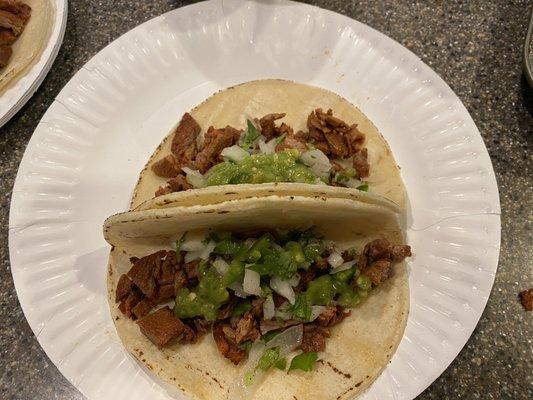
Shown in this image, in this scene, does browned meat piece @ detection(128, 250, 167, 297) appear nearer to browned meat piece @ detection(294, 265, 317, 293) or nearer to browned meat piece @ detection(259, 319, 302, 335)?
browned meat piece @ detection(259, 319, 302, 335)

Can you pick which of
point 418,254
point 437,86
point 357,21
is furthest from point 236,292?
point 357,21

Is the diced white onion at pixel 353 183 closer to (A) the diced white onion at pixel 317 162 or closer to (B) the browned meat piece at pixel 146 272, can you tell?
(A) the diced white onion at pixel 317 162

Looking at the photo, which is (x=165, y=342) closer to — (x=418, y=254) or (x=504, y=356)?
(x=418, y=254)

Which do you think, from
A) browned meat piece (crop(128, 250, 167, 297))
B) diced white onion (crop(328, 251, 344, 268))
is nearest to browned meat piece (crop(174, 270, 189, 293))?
browned meat piece (crop(128, 250, 167, 297))

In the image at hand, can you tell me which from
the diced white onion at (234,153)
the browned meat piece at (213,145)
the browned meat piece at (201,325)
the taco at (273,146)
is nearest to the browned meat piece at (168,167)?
the taco at (273,146)

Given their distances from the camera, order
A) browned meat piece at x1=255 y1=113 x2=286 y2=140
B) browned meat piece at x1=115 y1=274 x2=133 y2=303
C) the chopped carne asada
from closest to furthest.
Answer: browned meat piece at x1=115 y1=274 x2=133 y2=303, browned meat piece at x1=255 y1=113 x2=286 y2=140, the chopped carne asada
